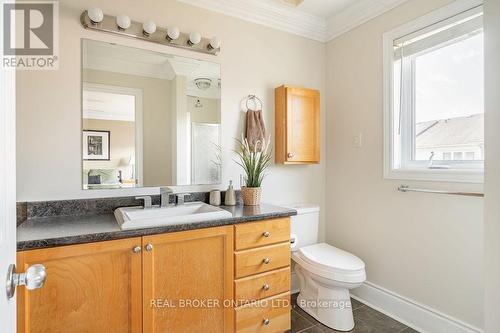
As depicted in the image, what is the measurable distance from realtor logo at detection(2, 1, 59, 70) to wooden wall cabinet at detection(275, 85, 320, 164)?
1532 mm

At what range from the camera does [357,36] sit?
2.20 m

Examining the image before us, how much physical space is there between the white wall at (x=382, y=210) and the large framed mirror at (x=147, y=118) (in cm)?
111

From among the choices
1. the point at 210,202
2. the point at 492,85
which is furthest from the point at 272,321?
the point at 492,85

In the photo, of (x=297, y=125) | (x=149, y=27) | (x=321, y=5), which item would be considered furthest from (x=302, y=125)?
(x=149, y=27)

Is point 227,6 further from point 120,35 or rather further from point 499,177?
point 499,177

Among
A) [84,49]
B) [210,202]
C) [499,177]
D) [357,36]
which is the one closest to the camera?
[499,177]

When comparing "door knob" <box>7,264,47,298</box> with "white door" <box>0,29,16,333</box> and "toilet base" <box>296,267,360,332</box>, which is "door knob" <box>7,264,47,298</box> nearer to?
"white door" <box>0,29,16,333</box>

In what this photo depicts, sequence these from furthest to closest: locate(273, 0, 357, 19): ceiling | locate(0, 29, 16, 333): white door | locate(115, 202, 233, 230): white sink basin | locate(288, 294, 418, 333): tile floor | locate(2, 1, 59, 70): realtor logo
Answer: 1. locate(273, 0, 357, 19): ceiling
2. locate(288, 294, 418, 333): tile floor
3. locate(2, 1, 59, 70): realtor logo
4. locate(115, 202, 233, 230): white sink basin
5. locate(0, 29, 16, 333): white door

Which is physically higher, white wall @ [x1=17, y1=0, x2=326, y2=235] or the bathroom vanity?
white wall @ [x1=17, y1=0, x2=326, y2=235]

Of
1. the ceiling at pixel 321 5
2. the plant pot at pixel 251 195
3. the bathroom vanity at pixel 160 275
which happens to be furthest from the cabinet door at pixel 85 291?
the ceiling at pixel 321 5

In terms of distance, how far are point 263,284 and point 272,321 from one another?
10.2 inches

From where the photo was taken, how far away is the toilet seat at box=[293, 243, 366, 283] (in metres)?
1.72

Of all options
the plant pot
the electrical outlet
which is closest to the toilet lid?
the plant pot

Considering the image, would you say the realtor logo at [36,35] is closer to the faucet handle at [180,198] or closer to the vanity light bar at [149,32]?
the vanity light bar at [149,32]
